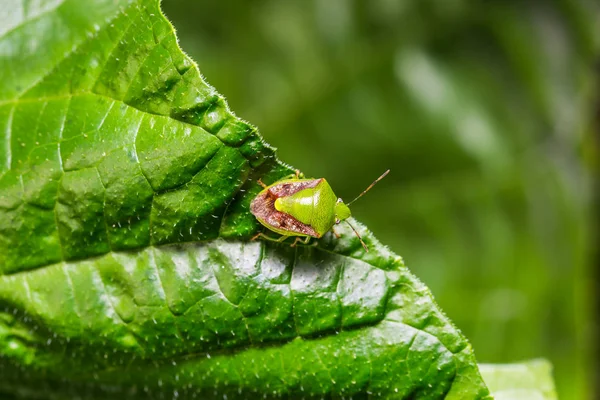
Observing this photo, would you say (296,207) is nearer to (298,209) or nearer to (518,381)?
(298,209)

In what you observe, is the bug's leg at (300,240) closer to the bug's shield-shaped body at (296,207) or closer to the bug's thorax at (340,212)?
the bug's shield-shaped body at (296,207)

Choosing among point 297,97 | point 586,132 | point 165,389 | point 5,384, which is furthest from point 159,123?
point 586,132

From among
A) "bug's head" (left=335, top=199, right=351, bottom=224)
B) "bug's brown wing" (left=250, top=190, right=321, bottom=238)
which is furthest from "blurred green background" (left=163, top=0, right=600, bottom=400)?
"bug's brown wing" (left=250, top=190, right=321, bottom=238)

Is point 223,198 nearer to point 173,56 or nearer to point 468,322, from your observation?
point 173,56

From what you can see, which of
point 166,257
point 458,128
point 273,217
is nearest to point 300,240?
point 273,217

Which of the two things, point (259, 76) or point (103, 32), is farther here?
point (259, 76)

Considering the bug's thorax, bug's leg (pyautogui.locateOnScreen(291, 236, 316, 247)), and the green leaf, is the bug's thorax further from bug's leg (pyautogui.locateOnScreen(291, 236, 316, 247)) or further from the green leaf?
the green leaf
